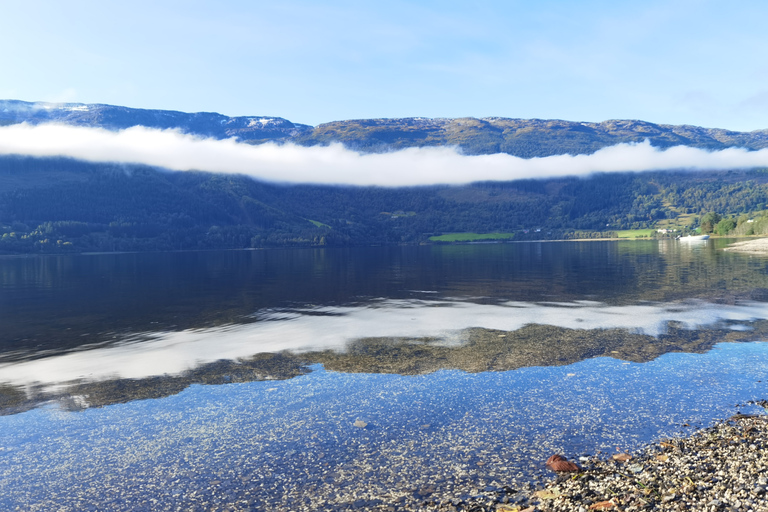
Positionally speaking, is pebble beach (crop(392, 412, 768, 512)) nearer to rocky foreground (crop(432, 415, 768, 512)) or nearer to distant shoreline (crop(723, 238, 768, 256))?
rocky foreground (crop(432, 415, 768, 512))

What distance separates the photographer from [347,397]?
2075 cm

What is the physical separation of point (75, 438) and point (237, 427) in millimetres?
5393

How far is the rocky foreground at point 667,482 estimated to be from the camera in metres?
11.2

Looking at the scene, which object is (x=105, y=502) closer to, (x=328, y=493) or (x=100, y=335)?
(x=328, y=493)

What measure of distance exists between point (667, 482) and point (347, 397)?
Answer: 39.3 feet

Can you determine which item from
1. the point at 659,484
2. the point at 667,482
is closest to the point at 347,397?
the point at 659,484

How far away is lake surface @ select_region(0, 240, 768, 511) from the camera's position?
13852 millimetres

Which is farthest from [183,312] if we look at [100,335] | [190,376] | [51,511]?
[51,511]

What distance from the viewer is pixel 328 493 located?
42.9 ft

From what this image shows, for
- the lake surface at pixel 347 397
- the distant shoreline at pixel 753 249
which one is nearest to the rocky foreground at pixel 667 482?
the lake surface at pixel 347 397

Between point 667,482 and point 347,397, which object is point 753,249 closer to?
point 347,397

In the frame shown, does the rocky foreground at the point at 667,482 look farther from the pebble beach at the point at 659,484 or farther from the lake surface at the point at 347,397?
the lake surface at the point at 347,397

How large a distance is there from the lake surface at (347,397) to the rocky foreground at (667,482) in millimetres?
905

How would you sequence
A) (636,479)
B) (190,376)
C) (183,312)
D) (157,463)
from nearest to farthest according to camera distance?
(636,479), (157,463), (190,376), (183,312)
